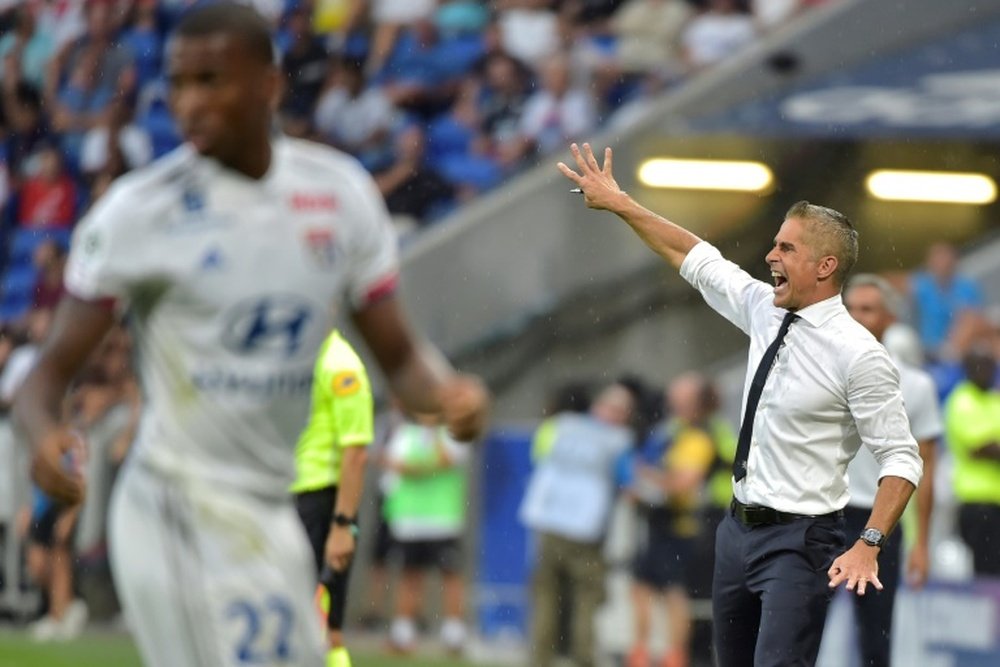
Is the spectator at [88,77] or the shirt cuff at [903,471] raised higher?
the spectator at [88,77]

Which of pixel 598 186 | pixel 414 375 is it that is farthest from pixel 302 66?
pixel 414 375

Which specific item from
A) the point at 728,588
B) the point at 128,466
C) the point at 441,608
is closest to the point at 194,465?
the point at 128,466

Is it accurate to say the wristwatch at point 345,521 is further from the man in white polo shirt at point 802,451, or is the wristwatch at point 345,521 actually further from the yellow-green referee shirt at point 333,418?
the man in white polo shirt at point 802,451

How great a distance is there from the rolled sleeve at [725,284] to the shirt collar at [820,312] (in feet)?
0.75

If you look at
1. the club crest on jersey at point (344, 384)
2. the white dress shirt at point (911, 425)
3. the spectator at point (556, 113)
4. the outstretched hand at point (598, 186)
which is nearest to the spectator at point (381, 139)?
the spectator at point (556, 113)

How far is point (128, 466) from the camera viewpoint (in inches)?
208

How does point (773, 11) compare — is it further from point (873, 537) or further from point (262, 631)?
point (262, 631)

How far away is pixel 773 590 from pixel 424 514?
9.80 m

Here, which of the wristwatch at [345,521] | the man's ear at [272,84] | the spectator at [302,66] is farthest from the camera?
the spectator at [302,66]

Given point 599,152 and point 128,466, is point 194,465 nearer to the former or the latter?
point 128,466

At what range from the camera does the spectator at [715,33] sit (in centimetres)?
1878

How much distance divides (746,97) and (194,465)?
44.9 feet

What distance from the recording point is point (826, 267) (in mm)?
8023

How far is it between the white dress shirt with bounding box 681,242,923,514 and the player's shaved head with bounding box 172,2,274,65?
11.2ft
